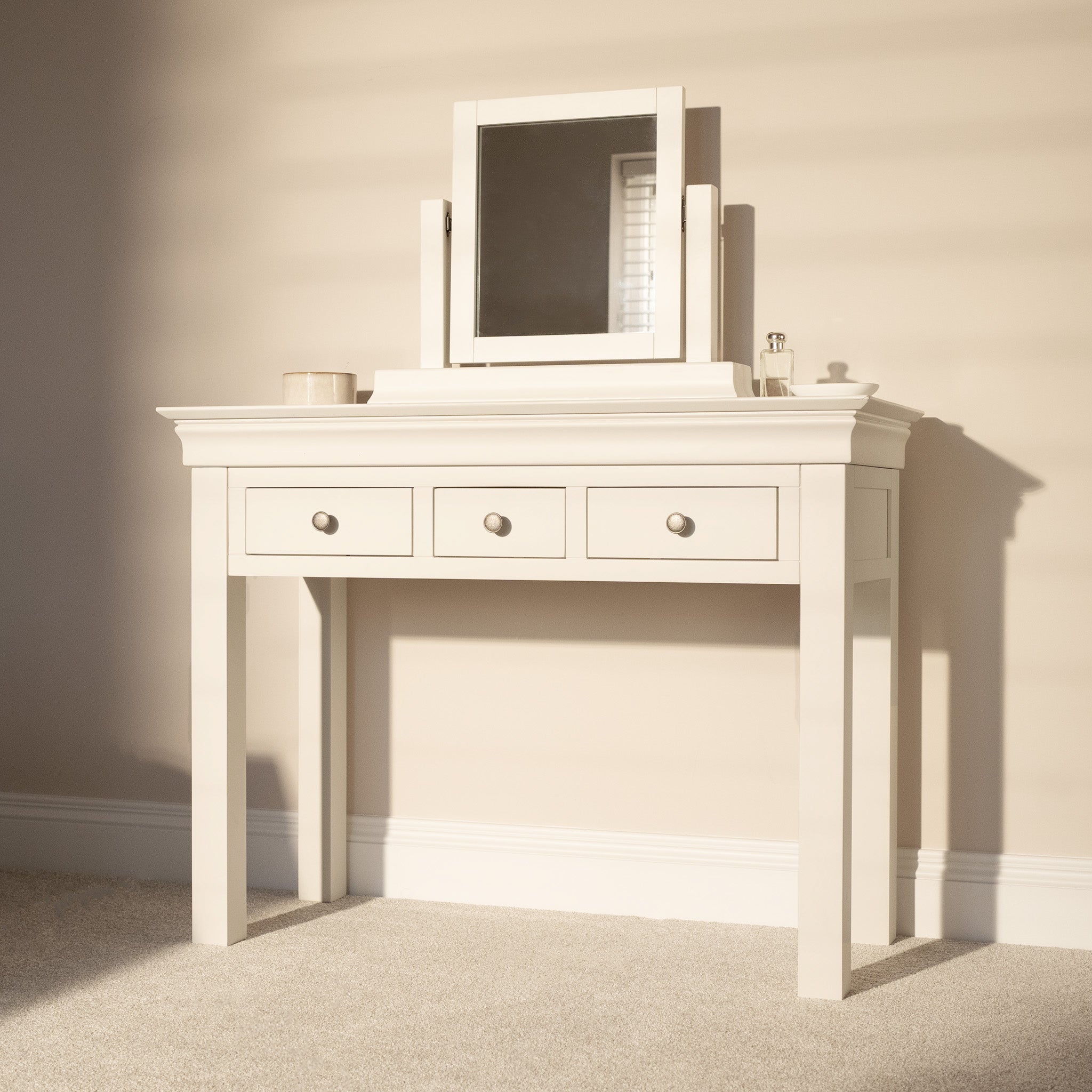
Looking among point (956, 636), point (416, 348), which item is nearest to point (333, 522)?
point (416, 348)

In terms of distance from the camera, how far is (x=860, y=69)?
2242 mm

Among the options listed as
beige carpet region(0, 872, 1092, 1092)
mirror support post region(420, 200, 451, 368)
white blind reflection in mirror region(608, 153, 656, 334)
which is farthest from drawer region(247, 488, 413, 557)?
beige carpet region(0, 872, 1092, 1092)

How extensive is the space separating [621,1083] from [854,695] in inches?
32.3

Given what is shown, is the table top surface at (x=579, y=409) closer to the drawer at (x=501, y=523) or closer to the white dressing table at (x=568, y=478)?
the white dressing table at (x=568, y=478)

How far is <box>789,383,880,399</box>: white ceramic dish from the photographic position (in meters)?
1.87

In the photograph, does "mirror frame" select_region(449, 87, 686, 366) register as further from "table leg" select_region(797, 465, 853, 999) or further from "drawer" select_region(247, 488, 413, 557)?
"table leg" select_region(797, 465, 853, 999)

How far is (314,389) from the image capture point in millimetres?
2248

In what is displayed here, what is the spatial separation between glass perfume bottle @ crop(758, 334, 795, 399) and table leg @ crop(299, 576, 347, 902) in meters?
0.89

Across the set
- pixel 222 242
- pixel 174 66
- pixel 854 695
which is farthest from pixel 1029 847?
pixel 174 66

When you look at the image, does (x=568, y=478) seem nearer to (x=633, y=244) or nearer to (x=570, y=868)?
(x=633, y=244)

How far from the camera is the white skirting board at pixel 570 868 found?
2.19 meters

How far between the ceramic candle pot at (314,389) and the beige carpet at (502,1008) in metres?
0.94

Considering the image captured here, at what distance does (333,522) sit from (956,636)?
1.11 metres

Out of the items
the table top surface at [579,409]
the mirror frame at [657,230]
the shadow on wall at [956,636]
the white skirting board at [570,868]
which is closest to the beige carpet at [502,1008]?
the white skirting board at [570,868]
